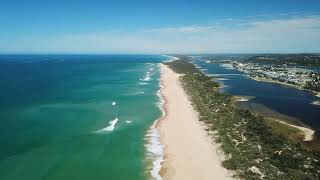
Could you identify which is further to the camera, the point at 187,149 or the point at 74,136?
the point at 74,136

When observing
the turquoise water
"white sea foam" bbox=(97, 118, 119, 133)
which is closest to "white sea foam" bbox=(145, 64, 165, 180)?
the turquoise water

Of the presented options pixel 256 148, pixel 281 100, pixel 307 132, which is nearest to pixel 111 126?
pixel 256 148

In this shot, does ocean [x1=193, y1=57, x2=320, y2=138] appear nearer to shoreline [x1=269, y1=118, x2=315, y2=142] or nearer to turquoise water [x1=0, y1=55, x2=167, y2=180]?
shoreline [x1=269, y1=118, x2=315, y2=142]

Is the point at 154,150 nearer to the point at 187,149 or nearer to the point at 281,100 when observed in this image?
the point at 187,149

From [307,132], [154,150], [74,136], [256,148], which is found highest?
[256,148]

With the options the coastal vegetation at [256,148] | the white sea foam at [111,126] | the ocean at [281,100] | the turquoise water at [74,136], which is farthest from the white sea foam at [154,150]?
the ocean at [281,100]

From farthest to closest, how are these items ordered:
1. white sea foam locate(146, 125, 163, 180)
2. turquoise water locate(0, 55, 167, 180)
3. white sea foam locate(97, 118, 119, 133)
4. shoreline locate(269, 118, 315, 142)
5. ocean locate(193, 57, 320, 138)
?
1. ocean locate(193, 57, 320, 138)
2. white sea foam locate(97, 118, 119, 133)
3. shoreline locate(269, 118, 315, 142)
4. turquoise water locate(0, 55, 167, 180)
5. white sea foam locate(146, 125, 163, 180)
